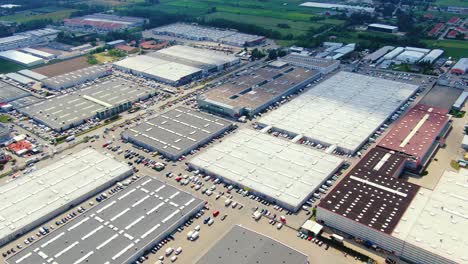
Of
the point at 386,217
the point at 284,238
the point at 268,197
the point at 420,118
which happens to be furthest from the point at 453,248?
the point at 420,118

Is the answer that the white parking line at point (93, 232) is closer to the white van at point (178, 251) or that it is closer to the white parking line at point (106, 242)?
the white parking line at point (106, 242)

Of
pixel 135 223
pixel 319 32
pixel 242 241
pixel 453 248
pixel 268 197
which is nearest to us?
pixel 453 248

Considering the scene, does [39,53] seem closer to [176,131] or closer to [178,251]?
[176,131]

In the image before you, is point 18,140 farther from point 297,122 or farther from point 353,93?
point 353,93

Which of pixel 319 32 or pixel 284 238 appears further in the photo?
pixel 319 32

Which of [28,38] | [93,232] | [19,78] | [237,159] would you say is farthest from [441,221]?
[28,38]

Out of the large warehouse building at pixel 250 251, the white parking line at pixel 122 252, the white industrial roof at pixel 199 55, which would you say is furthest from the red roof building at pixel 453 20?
the white parking line at pixel 122 252

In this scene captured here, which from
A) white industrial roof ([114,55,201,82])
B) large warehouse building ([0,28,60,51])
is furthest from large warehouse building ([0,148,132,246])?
large warehouse building ([0,28,60,51])
